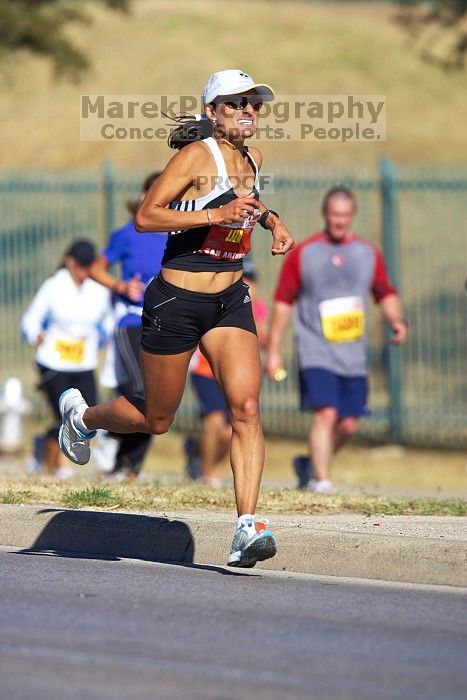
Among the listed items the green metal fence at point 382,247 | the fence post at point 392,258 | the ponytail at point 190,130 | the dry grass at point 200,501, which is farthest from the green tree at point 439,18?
the ponytail at point 190,130

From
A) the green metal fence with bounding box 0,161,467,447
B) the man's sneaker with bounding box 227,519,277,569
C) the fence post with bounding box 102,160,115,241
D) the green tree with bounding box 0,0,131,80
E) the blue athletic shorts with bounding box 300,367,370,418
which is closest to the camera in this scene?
the man's sneaker with bounding box 227,519,277,569

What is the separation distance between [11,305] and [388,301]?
6894 millimetres

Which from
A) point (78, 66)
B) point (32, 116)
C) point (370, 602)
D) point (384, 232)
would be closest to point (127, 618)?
point (370, 602)

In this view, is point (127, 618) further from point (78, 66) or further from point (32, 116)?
point (32, 116)

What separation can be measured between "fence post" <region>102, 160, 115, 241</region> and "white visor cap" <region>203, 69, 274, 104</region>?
9.57m

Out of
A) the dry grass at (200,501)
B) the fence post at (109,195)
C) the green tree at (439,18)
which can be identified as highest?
the green tree at (439,18)

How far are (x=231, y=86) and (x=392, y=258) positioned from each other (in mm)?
9019

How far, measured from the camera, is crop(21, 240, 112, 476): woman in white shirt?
12.9 metres

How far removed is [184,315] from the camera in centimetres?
760

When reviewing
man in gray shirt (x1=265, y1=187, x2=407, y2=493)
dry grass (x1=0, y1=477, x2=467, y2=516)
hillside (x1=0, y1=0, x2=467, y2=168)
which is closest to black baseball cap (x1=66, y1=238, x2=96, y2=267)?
man in gray shirt (x1=265, y1=187, x2=407, y2=493)

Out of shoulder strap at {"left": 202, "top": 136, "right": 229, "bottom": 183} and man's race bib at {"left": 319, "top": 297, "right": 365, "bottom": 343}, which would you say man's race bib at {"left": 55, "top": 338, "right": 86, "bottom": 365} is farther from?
shoulder strap at {"left": 202, "top": 136, "right": 229, "bottom": 183}

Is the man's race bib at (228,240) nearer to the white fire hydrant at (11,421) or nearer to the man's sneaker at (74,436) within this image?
the man's sneaker at (74,436)

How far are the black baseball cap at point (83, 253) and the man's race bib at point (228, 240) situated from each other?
17.3 ft

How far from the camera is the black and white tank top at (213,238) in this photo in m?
7.48
